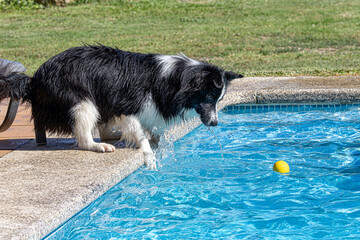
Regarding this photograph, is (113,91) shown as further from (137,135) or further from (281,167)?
(281,167)

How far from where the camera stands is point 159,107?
4867 mm

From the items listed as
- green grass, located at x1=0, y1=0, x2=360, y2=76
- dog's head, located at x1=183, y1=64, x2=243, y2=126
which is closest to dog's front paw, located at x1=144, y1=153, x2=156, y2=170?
dog's head, located at x1=183, y1=64, x2=243, y2=126

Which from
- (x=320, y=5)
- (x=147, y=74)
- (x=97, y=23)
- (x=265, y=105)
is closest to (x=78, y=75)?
(x=147, y=74)

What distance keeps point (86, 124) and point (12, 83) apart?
779 mm

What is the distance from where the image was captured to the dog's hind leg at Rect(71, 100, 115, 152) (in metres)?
4.69

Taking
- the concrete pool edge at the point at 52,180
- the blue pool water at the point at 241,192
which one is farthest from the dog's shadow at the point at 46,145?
the blue pool water at the point at 241,192

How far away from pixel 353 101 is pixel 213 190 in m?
3.43

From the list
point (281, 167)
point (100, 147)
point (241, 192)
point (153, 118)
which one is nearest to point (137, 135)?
point (153, 118)

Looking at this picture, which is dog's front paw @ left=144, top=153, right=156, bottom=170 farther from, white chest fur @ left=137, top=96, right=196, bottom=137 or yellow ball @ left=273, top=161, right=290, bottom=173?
yellow ball @ left=273, top=161, right=290, bottom=173

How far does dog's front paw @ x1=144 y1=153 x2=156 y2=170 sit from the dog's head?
60 centimetres

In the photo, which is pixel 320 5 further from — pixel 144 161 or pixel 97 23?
pixel 144 161

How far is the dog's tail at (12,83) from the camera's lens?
15.6ft

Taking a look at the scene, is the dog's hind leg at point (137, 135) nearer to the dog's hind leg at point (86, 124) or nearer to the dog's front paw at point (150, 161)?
the dog's front paw at point (150, 161)

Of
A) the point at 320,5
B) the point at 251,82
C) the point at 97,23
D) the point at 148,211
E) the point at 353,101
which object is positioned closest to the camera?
the point at 148,211
